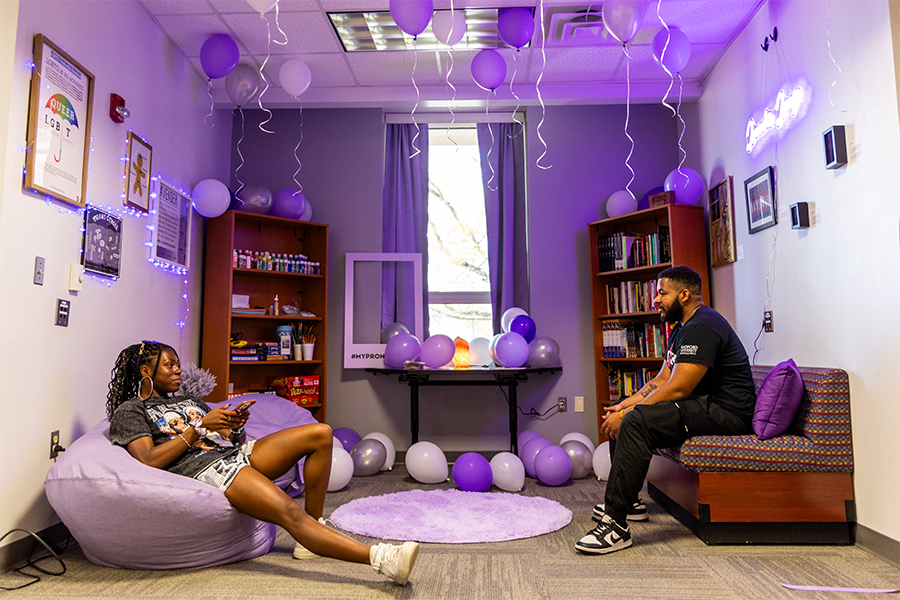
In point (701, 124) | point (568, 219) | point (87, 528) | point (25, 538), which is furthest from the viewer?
point (568, 219)

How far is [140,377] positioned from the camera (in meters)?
2.50

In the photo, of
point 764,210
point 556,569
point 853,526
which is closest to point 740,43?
point 764,210

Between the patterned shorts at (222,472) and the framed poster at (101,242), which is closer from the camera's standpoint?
the patterned shorts at (222,472)

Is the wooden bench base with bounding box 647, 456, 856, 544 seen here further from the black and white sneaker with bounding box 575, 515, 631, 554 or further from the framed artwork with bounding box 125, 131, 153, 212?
the framed artwork with bounding box 125, 131, 153, 212

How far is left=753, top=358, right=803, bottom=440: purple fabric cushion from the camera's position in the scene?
8.45ft

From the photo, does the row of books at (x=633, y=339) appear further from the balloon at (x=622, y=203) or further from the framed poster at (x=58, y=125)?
the framed poster at (x=58, y=125)

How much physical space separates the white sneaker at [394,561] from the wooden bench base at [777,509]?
1.33 meters

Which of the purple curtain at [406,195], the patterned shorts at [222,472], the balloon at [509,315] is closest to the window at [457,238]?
the purple curtain at [406,195]

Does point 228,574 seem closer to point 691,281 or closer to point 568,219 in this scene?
point 691,281

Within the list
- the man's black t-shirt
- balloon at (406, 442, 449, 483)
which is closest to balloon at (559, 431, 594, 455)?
balloon at (406, 442, 449, 483)

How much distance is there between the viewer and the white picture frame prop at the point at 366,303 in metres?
4.63

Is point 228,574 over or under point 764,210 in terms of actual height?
under

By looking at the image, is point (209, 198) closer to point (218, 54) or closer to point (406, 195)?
point (218, 54)

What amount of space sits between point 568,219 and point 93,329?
343 cm
